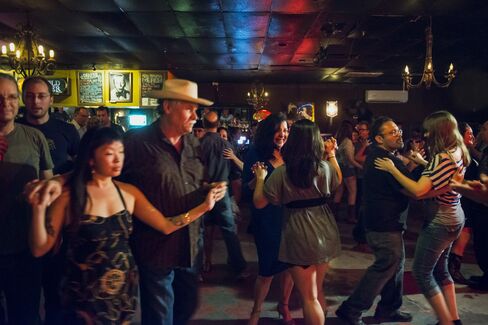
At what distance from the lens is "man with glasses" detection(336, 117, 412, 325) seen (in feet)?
11.0

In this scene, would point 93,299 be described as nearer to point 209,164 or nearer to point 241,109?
point 209,164

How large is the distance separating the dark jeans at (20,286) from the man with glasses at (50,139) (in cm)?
26

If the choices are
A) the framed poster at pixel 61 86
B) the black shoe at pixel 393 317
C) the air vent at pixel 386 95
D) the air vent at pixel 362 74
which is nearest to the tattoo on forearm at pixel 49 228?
the black shoe at pixel 393 317

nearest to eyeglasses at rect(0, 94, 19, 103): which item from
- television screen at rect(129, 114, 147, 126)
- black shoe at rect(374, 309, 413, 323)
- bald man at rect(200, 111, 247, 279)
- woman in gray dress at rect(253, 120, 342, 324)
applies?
woman in gray dress at rect(253, 120, 342, 324)

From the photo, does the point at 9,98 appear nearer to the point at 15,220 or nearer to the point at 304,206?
the point at 15,220

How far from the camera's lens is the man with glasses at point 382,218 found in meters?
3.34

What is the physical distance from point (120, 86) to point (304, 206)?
11.6 meters

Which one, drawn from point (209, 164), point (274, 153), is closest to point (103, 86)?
point (209, 164)

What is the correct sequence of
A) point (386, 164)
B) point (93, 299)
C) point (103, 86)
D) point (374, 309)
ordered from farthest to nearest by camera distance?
point (103, 86) < point (374, 309) < point (386, 164) < point (93, 299)

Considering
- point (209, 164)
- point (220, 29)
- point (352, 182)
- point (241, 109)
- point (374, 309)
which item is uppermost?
point (220, 29)

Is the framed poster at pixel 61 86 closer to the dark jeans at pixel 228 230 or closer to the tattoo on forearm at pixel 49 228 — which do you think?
the dark jeans at pixel 228 230

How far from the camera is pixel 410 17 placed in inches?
292

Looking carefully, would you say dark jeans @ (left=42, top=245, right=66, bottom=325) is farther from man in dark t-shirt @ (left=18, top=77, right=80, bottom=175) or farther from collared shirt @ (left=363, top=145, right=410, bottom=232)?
collared shirt @ (left=363, top=145, right=410, bottom=232)

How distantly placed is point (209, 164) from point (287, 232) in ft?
6.23
